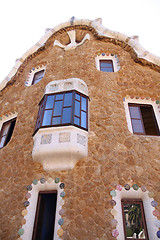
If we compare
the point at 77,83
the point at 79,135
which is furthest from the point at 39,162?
the point at 77,83

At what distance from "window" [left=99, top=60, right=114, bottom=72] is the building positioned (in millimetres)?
40

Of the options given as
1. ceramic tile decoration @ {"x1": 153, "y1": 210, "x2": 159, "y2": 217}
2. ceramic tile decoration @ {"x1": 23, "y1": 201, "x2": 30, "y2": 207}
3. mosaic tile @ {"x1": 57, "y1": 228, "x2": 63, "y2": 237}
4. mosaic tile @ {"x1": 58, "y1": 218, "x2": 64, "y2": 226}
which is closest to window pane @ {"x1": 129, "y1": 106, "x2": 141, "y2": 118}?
ceramic tile decoration @ {"x1": 153, "y1": 210, "x2": 159, "y2": 217}

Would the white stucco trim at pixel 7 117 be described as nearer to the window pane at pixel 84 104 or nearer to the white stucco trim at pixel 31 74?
the white stucco trim at pixel 31 74

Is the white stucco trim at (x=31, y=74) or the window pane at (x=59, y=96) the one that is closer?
the window pane at (x=59, y=96)

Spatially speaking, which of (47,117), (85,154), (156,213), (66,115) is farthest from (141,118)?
(47,117)

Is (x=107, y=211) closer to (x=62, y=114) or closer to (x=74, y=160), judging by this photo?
(x=74, y=160)

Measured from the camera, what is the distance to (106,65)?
751 centimetres

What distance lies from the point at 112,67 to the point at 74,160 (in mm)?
4456

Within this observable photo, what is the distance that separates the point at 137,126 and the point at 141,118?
13.5 inches

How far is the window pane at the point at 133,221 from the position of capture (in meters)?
3.88

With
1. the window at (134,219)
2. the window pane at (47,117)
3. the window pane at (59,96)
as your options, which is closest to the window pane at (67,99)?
the window pane at (59,96)

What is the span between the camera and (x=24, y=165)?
496 cm

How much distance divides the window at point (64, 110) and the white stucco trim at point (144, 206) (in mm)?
1880

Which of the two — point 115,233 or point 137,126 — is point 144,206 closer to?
point 115,233
